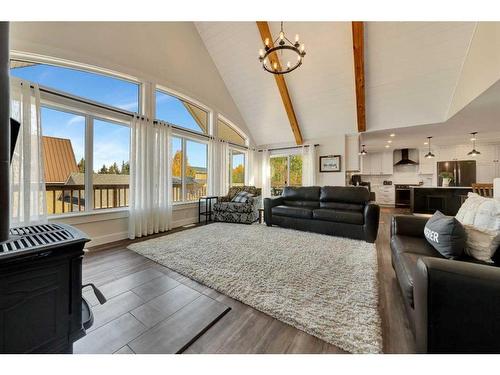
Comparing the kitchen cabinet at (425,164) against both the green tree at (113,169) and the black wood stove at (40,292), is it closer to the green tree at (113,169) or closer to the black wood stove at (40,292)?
the green tree at (113,169)

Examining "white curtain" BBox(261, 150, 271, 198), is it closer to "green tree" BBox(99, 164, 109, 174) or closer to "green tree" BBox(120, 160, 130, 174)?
"green tree" BBox(120, 160, 130, 174)

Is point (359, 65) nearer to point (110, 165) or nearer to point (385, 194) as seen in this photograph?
point (110, 165)

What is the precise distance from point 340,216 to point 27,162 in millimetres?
4565

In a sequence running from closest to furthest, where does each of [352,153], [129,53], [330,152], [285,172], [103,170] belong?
[103,170], [129,53], [352,153], [330,152], [285,172]

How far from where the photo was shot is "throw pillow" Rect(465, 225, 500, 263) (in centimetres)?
138

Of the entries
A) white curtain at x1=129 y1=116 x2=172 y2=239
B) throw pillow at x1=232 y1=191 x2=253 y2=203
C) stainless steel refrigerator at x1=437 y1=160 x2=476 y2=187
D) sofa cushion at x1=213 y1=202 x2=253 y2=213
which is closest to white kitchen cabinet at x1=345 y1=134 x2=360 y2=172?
throw pillow at x1=232 y1=191 x2=253 y2=203

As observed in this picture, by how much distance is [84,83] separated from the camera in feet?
10.5

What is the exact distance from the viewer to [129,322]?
1421 millimetres

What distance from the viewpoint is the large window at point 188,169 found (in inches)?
186

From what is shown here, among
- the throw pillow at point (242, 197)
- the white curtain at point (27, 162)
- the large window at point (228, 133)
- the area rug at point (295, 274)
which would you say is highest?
the large window at point (228, 133)

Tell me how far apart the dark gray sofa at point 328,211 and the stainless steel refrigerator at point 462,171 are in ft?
19.1

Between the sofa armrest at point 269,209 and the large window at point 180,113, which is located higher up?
the large window at point 180,113

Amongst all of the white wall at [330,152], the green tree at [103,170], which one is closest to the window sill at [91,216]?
the green tree at [103,170]

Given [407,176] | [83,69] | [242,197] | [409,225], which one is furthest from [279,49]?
[407,176]
